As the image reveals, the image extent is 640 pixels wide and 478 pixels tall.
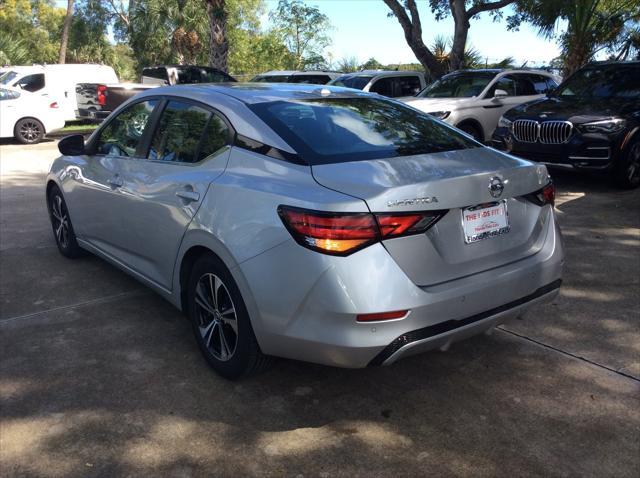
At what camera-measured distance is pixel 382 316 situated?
8.63 ft

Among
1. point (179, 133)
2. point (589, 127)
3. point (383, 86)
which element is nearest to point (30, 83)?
point (383, 86)

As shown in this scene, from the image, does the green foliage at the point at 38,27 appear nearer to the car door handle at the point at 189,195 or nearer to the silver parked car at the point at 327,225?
the silver parked car at the point at 327,225

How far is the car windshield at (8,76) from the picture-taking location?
16438 mm

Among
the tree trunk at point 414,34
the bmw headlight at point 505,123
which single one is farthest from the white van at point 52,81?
the bmw headlight at point 505,123

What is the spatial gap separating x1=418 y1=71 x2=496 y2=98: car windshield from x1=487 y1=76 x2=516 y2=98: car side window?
15 centimetres

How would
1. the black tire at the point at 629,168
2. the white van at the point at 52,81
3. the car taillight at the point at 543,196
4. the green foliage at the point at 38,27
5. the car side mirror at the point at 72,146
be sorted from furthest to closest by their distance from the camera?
the green foliage at the point at 38,27, the white van at the point at 52,81, the black tire at the point at 629,168, the car side mirror at the point at 72,146, the car taillight at the point at 543,196

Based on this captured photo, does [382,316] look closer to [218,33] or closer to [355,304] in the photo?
[355,304]

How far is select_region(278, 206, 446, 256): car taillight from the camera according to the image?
2607 mm

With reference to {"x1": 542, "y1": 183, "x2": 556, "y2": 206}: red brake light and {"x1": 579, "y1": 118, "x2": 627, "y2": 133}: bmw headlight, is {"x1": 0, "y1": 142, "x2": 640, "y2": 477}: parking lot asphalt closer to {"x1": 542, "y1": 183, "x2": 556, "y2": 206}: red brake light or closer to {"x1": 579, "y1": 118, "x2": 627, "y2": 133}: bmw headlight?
{"x1": 542, "y1": 183, "x2": 556, "y2": 206}: red brake light

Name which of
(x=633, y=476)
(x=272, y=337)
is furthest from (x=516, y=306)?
(x=272, y=337)

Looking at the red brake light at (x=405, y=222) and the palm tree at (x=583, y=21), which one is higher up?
the palm tree at (x=583, y=21)

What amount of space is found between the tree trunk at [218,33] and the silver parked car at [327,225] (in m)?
14.0

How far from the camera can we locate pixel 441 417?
304 cm

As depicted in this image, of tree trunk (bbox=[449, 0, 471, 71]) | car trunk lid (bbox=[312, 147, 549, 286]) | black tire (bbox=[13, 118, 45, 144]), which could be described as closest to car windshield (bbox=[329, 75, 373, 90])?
tree trunk (bbox=[449, 0, 471, 71])
